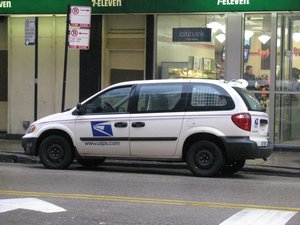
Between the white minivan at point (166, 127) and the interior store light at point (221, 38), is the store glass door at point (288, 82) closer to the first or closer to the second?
the interior store light at point (221, 38)

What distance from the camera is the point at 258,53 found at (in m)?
14.7

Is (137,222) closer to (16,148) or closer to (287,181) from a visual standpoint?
(287,181)

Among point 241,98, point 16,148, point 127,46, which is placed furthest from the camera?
point 127,46

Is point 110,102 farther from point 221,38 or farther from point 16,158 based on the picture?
point 221,38

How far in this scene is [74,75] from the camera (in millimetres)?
16016

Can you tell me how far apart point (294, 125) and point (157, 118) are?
527cm

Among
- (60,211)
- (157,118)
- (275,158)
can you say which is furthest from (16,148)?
(60,211)

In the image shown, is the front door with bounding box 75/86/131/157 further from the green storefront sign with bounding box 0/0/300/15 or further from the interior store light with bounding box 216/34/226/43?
the interior store light with bounding box 216/34/226/43

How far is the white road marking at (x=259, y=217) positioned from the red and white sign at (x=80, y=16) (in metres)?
7.17

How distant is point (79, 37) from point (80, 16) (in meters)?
0.48

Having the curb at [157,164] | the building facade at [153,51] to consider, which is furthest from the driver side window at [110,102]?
the building facade at [153,51]

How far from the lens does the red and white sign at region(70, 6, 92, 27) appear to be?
13344mm

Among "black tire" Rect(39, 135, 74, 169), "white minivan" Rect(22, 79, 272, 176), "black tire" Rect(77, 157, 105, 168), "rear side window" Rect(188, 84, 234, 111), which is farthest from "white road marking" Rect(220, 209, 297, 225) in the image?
"black tire" Rect(77, 157, 105, 168)

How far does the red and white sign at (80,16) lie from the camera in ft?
43.8
